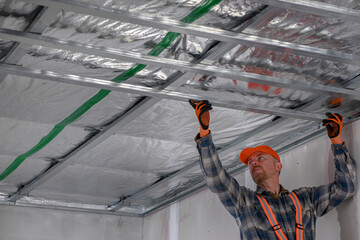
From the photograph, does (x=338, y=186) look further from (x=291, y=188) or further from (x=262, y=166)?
(x=291, y=188)

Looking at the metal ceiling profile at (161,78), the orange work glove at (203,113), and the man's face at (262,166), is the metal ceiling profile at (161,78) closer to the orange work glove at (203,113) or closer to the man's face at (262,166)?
the orange work glove at (203,113)

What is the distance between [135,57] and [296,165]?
158 cm

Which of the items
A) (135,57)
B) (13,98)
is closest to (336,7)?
(135,57)

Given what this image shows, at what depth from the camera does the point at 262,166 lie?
3.43m

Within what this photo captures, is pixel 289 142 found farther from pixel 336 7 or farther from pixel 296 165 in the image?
pixel 336 7

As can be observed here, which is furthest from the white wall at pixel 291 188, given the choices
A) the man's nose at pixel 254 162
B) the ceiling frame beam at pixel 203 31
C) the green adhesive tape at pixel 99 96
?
the green adhesive tape at pixel 99 96

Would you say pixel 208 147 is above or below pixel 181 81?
below

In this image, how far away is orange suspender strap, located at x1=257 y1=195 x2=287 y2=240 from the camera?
3117mm

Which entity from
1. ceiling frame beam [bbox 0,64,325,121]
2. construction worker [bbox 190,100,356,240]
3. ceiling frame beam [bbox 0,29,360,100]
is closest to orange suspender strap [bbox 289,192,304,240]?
construction worker [bbox 190,100,356,240]

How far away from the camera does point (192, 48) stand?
9.37 ft

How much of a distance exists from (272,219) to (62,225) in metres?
3.06

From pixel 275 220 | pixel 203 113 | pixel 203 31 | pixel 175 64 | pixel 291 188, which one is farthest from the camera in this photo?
pixel 291 188

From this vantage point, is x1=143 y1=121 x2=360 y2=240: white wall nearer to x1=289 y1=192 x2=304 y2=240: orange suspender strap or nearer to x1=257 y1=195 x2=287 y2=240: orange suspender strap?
x1=289 y1=192 x2=304 y2=240: orange suspender strap

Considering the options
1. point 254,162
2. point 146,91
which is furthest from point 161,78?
point 254,162
